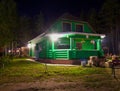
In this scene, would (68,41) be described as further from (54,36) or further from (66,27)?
(54,36)

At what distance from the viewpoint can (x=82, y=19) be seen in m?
39.4

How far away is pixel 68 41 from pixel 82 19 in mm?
16693

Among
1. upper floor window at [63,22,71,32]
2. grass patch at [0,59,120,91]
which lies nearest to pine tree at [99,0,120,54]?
upper floor window at [63,22,71,32]

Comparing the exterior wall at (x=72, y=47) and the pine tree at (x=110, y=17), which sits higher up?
the pine tree at (x=110, y=17)

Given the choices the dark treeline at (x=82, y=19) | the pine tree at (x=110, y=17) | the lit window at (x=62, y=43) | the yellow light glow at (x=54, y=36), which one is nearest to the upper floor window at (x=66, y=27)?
the lit window at (x=62, y=43)

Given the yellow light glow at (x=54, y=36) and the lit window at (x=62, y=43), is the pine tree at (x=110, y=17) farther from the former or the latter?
the yellow light glow at (x=54, y=36)

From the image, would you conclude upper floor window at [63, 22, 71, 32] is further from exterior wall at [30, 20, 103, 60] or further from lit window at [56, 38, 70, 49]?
lit window at [56, 38, 70, 49]

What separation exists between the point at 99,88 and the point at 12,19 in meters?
35.4

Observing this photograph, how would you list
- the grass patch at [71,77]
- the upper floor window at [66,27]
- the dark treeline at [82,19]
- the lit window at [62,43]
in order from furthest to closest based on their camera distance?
1. the dark treeline at [82,19]
2. the lit window at [62,43]
3. the upper floor window at [66,27]
4. the grass patch at [71,77]

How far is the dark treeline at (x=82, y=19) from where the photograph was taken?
38688mm

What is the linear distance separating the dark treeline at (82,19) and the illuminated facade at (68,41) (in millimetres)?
9200

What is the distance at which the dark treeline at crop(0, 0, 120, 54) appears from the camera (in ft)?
127

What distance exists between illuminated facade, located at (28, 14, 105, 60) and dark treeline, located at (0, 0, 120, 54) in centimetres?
920

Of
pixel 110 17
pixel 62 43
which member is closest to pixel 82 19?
pixel 110 17
